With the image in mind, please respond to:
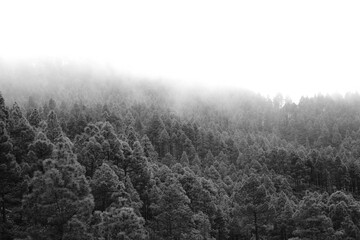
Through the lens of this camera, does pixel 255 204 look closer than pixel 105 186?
No

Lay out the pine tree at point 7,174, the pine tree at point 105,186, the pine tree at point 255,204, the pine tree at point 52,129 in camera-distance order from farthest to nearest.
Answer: the pine tree at point 52,129
the pine tree at point 255,204
the pine tree at point 105,186
the pine tree at point 7,174

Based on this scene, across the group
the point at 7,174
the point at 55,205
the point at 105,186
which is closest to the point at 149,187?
the point at 105,186

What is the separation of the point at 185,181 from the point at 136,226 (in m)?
26.3

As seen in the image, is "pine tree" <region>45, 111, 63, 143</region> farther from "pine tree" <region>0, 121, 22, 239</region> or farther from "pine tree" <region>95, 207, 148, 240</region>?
"pine tree" <region>95, 207, 148, 240</region>

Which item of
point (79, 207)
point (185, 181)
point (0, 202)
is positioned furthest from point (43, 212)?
point (185, 181)

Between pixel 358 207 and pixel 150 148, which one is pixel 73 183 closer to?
pixel 358 207

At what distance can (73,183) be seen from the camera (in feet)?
85.8

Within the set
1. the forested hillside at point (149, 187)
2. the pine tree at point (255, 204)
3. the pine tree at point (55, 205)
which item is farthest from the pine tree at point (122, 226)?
the pine tree at point (255, 204)

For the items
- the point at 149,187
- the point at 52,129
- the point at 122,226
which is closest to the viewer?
the point at 122,226

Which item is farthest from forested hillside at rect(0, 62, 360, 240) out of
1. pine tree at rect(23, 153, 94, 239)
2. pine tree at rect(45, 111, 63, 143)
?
pine tree at rect(45, 111, 63, 143)

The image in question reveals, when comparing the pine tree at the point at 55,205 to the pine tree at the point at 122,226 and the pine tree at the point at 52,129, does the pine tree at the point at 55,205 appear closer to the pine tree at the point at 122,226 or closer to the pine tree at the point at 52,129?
the pine tree at the point at 122,226

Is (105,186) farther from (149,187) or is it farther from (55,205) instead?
(55,205)

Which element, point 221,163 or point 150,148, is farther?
point 221,163

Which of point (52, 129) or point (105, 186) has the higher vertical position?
point (52, 129)
